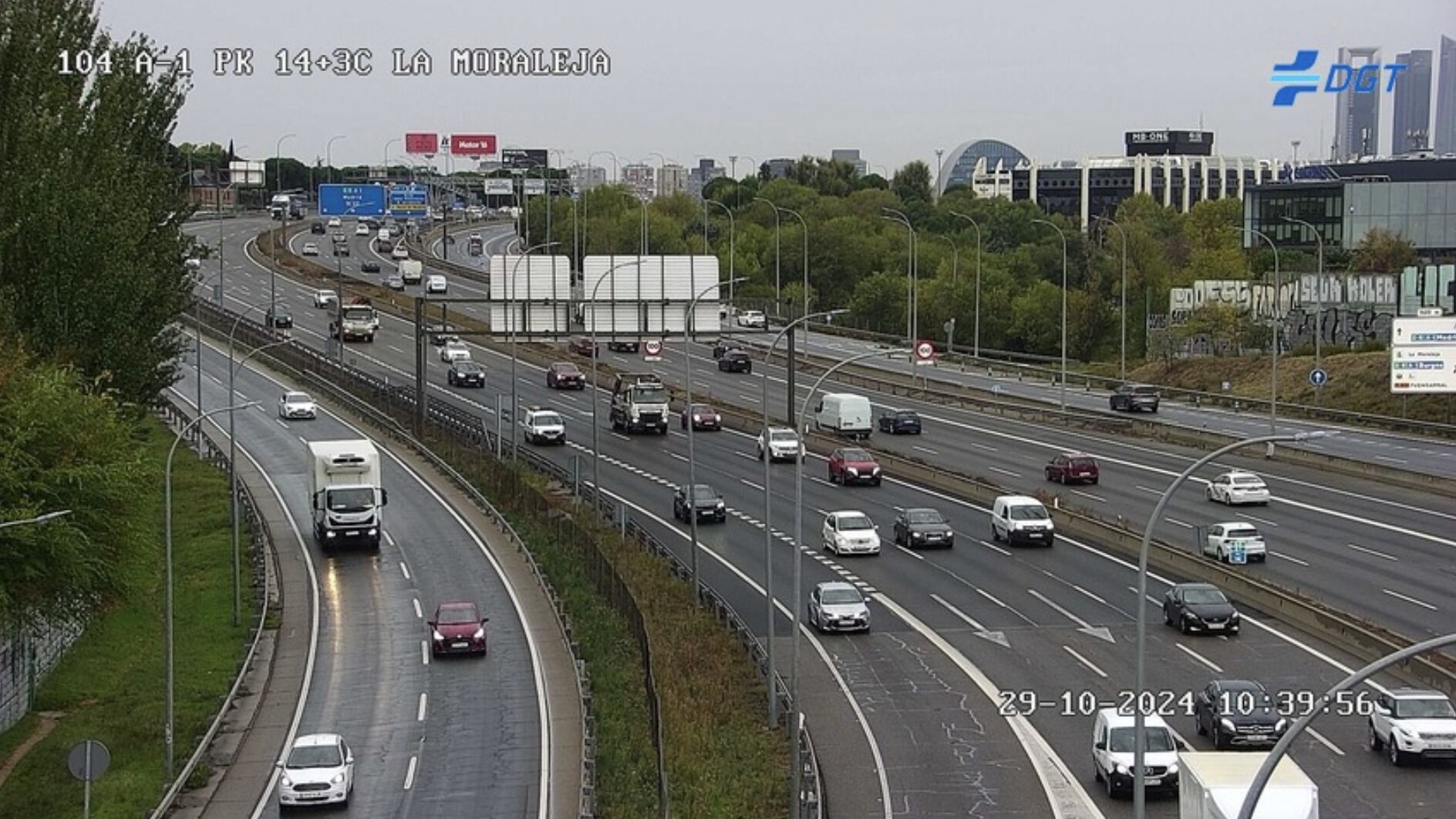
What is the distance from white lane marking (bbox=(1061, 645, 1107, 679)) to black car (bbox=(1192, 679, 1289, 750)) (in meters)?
6.06

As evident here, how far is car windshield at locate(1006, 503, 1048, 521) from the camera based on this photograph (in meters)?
55.6

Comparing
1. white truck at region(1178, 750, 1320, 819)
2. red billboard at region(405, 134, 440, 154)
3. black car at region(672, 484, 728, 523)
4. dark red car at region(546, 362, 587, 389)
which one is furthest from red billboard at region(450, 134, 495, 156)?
white truck at region(1178, 750, 1320, 819)

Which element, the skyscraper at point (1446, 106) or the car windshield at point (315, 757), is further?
the skyscraper at point (1446, 106)

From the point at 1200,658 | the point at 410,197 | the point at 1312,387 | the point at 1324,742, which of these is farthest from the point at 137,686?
the point at 410,197

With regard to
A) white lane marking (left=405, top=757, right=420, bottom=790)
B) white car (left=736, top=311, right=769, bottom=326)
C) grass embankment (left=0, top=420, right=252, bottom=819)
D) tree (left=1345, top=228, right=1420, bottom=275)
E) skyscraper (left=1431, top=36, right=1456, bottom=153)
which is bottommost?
grass embankment (left=0, top=420, right=252, bottom=819)

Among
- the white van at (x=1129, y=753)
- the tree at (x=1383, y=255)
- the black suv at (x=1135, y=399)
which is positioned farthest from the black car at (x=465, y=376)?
the white van at (x=1129, y=753)

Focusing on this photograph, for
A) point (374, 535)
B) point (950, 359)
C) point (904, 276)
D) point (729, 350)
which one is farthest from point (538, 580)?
point (904, 276)

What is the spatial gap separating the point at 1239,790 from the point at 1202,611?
20.4m

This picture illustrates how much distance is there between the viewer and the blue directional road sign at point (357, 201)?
120m

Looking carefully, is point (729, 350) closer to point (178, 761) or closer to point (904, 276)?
point (904, 276)

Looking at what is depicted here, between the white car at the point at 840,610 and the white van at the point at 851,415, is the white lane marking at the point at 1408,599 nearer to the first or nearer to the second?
the white car at the point at 840,610

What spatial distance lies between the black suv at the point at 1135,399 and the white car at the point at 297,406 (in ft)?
122

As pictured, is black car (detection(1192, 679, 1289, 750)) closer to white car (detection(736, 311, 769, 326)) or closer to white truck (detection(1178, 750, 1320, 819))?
white truck (detection(1178, 750, 1320, 819))

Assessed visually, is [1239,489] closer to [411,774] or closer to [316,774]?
[411,774]
